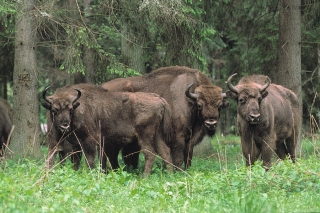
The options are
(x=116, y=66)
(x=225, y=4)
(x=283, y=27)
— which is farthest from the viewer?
(x=225, y=4)

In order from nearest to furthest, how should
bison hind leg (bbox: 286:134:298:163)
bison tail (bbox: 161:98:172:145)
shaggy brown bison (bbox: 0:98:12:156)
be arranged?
bison tail (bbox: 161:98:172:145), bison hind leg (bbox: 286:134:298:163), shaggy brown bison (bbox: 0:98:12:156)

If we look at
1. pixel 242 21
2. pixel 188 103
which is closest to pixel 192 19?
pixel 188 103

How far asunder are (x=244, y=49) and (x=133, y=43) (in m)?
11.9

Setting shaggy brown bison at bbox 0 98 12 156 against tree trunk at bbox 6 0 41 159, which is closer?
tree trunk at bbox 6 0 41 159

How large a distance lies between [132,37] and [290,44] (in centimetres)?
480

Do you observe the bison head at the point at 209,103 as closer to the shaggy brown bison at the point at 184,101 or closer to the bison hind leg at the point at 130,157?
the shaggy brown bison at the point at 184,101

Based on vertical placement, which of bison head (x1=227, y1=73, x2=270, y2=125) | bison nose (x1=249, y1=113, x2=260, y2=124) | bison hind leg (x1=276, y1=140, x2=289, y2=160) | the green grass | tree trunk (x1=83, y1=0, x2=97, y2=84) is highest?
tree trunk (x1=83, y1=0, x2=97, y2=84)

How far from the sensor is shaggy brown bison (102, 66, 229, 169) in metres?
14.9

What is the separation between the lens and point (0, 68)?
20250 mm

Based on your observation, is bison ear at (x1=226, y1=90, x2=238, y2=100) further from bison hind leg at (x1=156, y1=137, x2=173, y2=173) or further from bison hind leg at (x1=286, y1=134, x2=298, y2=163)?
bison hind leg at (x1=286, y1=134, x2=298, y2=163)

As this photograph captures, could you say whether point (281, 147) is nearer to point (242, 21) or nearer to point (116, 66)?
point (116, 66)

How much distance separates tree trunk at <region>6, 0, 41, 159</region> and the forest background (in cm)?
3

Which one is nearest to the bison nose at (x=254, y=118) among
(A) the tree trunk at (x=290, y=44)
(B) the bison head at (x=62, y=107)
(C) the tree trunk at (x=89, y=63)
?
(B) the bison head at (x=62, y=107)

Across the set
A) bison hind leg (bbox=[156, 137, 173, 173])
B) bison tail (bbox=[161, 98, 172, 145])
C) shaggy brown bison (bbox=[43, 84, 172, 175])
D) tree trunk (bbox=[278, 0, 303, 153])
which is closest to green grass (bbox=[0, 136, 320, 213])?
shaggy brown bison (bbox=[43, 84, 172, 175])
